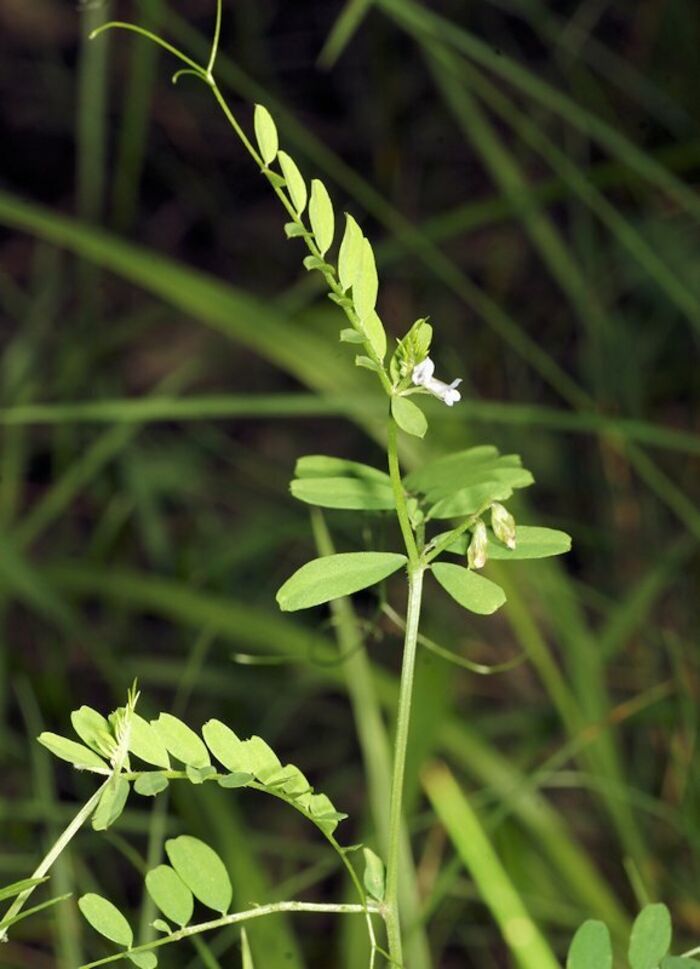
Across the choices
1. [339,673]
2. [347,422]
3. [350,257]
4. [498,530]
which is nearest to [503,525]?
[498,530]

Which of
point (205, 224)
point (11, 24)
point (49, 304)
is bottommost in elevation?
point (49, 304)

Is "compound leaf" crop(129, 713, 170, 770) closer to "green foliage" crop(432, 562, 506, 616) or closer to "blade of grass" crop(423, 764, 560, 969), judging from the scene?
"green foliage" crop(432, 562, 506, 616)

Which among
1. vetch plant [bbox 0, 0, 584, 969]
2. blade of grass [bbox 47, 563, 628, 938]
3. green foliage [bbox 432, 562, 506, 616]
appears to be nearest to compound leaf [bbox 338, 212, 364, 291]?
vetch plant [bbox 0, 0, 584, 969]

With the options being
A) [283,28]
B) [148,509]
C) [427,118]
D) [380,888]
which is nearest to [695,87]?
[427,118]

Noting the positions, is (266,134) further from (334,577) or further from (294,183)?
(334,577)

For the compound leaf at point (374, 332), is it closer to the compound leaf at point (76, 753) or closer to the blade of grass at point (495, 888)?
the compound leaf at point (76, 753)

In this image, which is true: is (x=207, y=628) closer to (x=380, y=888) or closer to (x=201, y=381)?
(x=380, y=888)
